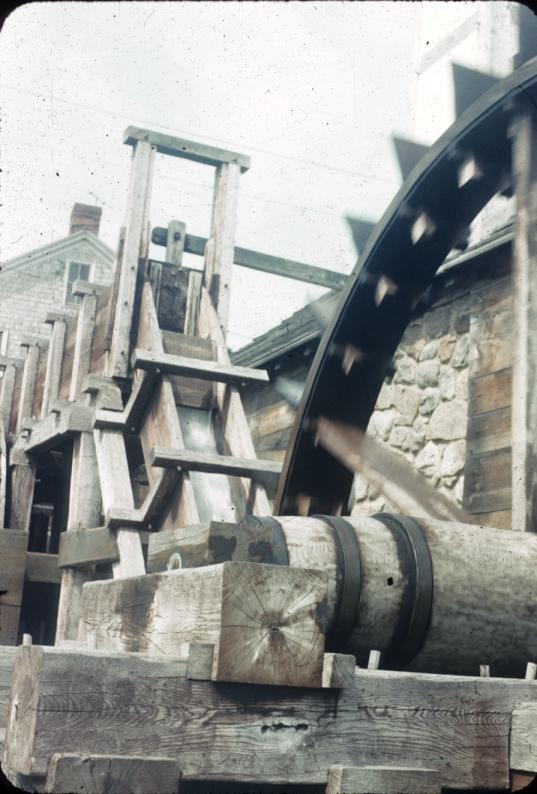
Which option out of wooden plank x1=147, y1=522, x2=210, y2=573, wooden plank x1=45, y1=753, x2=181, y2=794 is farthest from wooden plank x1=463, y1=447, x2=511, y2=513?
wooden plank x1=45, y1=753, x2=181, y2=794

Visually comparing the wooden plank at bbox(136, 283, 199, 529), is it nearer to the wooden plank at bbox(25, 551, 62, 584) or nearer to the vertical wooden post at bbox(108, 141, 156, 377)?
the vertical wooden post at bbox(108, 141, 156, 377)

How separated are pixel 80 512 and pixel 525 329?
292 centimetres

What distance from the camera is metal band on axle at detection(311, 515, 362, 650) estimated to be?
283cm

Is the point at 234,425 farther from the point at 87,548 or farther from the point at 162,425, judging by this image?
the point at 87,548

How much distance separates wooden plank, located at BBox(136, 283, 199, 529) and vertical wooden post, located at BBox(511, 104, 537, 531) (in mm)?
1627

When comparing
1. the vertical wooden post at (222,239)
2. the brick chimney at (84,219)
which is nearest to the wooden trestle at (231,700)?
the vertical wooden post at (222,239)

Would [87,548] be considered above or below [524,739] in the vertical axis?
above

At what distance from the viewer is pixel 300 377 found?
25.3ft

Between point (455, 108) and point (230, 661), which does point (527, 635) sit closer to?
point (230, 661)

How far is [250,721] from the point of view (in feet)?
7.57

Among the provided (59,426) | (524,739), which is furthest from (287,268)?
(524,739)

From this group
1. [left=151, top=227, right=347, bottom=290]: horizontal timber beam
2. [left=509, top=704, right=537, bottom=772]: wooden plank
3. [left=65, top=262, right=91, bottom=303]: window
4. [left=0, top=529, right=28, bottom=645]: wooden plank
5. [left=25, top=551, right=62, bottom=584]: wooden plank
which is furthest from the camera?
[left=65, top=262, right=91, bottom=303]: window

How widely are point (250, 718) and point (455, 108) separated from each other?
2.89 m

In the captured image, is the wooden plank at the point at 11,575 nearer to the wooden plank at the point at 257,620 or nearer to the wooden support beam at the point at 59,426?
the wooden support beam at the point at 59,426
